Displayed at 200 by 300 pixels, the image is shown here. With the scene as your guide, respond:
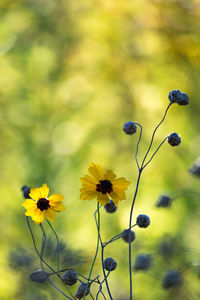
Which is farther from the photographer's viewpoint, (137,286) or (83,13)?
(83,13)

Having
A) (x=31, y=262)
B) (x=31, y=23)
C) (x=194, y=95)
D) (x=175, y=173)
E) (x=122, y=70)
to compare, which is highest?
(x=31, y=23)

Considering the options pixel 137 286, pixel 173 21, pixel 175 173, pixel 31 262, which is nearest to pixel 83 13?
pixel 173 21

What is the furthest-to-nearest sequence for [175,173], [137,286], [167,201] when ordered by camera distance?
[175,173] < [137,286] < [167,201]

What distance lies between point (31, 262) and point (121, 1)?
3.69ft

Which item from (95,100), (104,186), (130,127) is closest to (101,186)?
(104,186)

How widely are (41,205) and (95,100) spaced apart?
1.10m

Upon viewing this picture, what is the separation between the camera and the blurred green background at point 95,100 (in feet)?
4.61

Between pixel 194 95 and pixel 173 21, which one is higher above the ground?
pixel 173 21

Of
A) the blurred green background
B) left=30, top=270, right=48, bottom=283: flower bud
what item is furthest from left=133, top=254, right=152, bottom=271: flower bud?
the blurred green background

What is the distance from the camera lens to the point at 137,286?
45.3 inches

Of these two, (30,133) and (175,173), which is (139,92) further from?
(30,133)

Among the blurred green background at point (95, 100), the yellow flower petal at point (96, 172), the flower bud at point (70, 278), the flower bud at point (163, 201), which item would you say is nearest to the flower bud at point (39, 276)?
the flower bud at point (70, 278)

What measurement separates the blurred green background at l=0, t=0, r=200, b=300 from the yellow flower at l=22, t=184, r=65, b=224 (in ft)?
2.69

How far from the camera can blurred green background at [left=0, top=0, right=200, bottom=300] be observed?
1.40 metres
